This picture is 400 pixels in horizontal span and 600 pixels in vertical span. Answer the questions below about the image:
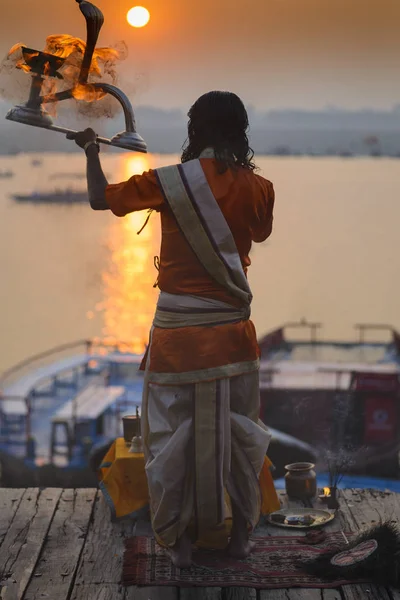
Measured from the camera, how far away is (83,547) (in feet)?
11.9

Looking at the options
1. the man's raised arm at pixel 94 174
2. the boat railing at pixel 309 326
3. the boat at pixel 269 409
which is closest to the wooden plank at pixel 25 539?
the man's raised arm at pixel 94 174

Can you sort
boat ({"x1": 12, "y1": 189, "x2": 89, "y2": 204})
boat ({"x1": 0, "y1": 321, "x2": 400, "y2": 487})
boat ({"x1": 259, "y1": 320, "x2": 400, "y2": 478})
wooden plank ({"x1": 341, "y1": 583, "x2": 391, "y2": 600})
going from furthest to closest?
1. boat ({"x1": 12, "y1": 189, "x2": 89, "y2": 204})
2. boat ({"x1": 0, "y1": 321, "x2": 400, "y2": 487})
3. boat ({"x1": 259, "y1": 320, "x2": 400, "y2": 478})
4. wooden plank ({"x1": 341, "y1": 583, "x2": 391, "y2": 600})

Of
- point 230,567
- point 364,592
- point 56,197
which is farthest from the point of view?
point 56,197

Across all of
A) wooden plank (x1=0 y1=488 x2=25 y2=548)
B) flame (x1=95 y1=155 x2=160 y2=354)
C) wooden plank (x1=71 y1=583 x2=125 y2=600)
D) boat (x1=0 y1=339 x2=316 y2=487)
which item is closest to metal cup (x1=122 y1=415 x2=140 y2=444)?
wooden plank (x1=0 y1=488 x2=25 y2=548)

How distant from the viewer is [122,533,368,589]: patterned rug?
3.24 meters

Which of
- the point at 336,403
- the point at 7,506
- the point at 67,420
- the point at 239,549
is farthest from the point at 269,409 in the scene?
the point at 239,549

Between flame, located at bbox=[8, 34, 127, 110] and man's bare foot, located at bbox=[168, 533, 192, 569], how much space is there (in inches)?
62.5

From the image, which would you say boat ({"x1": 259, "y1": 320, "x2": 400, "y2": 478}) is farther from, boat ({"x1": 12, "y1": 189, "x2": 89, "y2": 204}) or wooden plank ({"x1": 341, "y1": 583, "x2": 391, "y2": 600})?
boat ({"x1": 12, "y1": 189, "x2": 89, "y2": 204})

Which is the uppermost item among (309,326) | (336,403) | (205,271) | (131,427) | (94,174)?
(94,174)

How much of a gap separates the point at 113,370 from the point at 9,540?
574 inches

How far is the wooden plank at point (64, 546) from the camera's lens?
10.6ft

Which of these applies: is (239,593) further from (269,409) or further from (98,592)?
(269,409)

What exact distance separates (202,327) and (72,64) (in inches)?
41.4

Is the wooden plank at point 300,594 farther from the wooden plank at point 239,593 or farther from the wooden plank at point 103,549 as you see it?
the wooden plank at point 103,549
